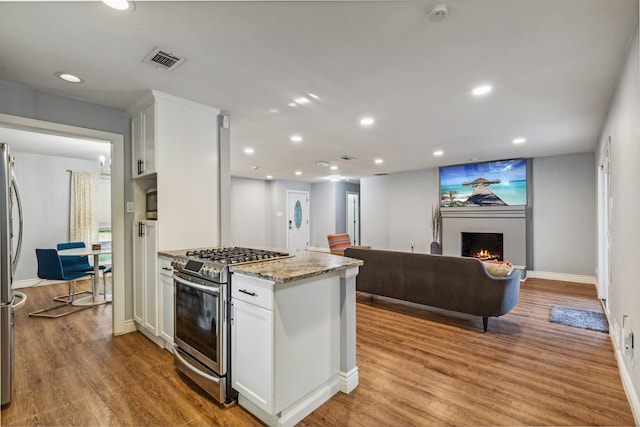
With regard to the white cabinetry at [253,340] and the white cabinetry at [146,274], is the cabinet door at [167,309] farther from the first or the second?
the white cabinetry at [253,340]

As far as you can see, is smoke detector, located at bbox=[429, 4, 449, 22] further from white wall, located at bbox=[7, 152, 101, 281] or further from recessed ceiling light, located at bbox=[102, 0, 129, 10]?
white wall, located at bbox=[7, 152, 101, 281]

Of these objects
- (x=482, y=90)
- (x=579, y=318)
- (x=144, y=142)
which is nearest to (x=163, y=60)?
(x=144, y=142)

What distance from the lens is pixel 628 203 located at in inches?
81.3

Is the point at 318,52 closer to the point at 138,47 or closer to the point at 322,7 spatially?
the point at 322,7

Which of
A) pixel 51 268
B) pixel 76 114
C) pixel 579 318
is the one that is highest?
pixel 76 114

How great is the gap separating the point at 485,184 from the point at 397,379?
560 centimetres

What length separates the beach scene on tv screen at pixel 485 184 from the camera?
249 inches

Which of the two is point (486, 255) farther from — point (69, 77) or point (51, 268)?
point (51, 268)

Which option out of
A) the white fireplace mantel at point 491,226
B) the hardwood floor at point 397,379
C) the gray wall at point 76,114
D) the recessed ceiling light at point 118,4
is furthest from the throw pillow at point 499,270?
the gray wall at point 76,114

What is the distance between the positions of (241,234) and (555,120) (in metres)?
7.83

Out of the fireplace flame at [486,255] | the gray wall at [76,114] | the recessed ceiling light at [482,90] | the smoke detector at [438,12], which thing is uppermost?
the recessed ceiling light at [482,90]

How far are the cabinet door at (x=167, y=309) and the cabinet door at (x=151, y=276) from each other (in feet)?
0.28

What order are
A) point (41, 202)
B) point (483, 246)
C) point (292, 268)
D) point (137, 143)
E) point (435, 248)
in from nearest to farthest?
point (292, 268), point (137, 143), point (41, 202), point (483, 246), point (435, 248)

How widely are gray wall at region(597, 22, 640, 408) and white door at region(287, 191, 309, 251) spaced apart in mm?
8153
